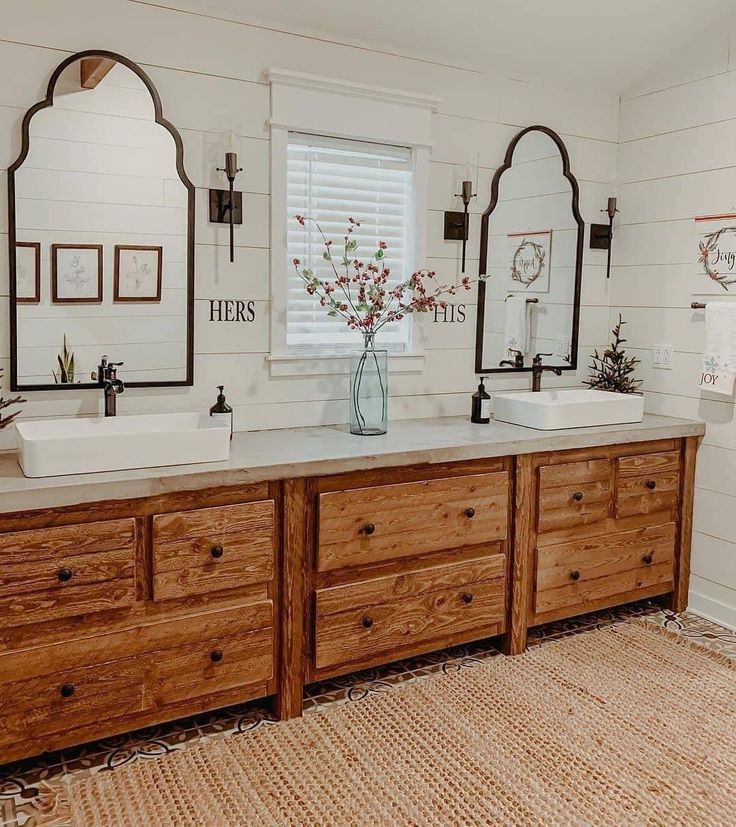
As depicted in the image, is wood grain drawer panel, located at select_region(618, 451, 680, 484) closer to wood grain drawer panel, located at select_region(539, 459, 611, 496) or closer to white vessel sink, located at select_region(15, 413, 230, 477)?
wood grain drawer panel, located at select_region(539, 459, 611, 496)

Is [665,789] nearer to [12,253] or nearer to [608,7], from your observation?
[12,253]

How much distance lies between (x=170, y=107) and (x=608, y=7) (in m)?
1.68

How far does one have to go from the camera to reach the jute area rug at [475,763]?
6.97 ft

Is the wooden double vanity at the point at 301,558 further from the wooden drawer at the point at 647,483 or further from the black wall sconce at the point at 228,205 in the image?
the black wall sconce at the point at 228,205

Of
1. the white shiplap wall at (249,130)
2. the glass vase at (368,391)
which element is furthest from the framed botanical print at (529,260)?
the glass vase at (368,391)

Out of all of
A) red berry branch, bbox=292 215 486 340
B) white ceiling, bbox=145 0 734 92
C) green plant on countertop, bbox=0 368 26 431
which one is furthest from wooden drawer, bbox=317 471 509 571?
white ceiling, bbox=145 0 734 92

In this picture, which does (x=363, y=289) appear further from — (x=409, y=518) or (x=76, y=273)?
(x=76, y=273)

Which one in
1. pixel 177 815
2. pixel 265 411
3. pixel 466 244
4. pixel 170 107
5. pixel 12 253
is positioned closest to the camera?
pixel 177 815

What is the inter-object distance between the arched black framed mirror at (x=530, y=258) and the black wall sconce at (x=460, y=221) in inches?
4.1

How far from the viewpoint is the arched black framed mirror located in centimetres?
344

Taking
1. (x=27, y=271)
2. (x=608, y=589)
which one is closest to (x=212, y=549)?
(x=27, y=271)

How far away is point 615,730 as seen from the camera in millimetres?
2537

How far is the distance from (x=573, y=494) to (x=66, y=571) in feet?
6.04

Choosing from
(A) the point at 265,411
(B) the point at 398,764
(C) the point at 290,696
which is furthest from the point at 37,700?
(A) the point at 265,411
